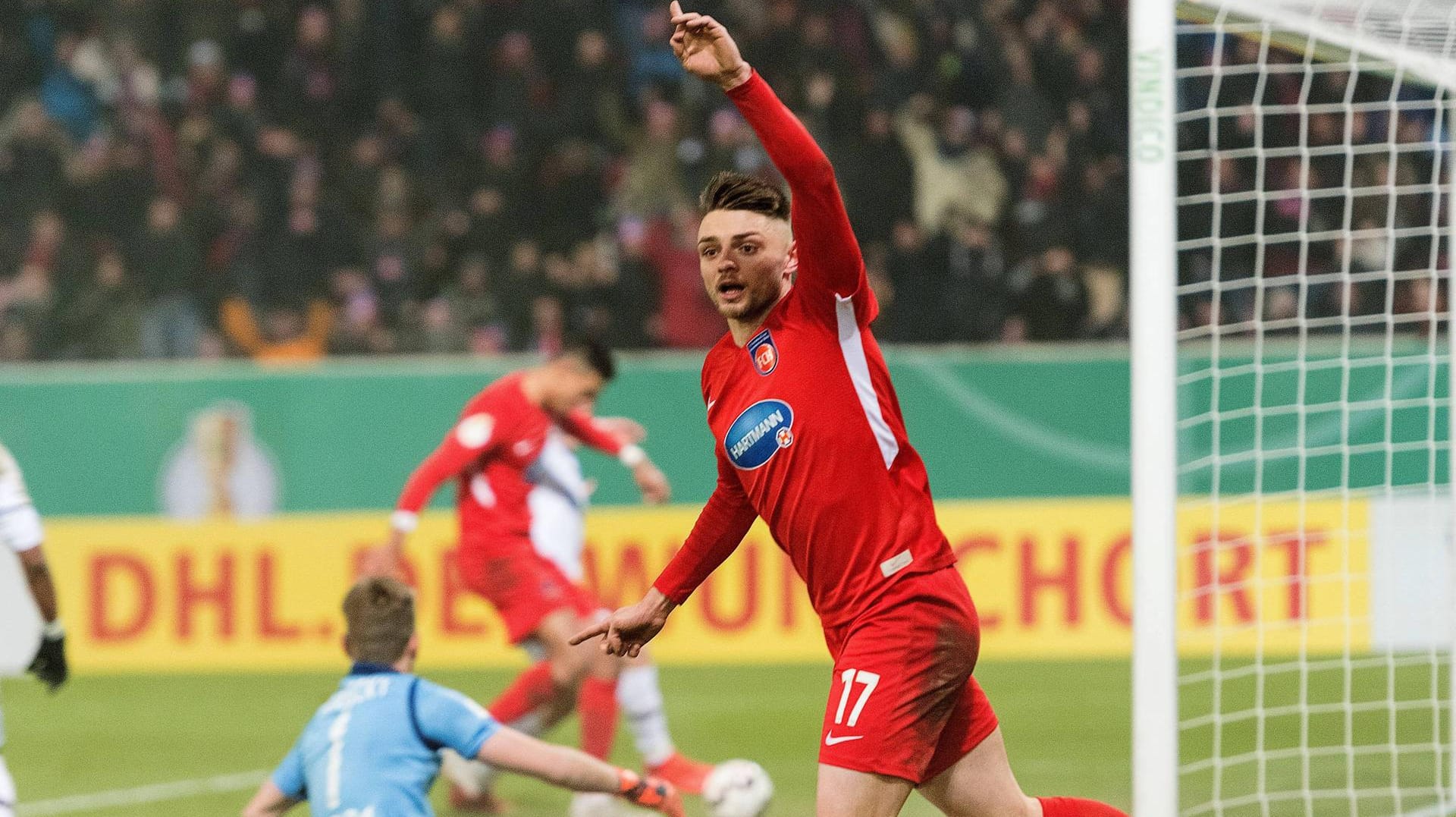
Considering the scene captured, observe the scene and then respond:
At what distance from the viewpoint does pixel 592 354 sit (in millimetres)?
7680

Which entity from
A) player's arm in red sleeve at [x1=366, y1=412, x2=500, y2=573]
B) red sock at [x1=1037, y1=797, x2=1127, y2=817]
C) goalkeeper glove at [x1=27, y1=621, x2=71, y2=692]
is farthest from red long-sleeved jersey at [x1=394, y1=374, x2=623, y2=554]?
red sock at [x1=1037, y1=797, x2=1127, y2=817]

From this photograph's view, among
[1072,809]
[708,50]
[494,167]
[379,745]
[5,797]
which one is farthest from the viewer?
[494,167]

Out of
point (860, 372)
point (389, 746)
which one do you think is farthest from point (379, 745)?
point (860, 372)

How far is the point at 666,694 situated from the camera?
10.9 metres

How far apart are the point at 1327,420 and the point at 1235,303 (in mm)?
2177

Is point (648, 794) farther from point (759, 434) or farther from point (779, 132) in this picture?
point (779, 132)

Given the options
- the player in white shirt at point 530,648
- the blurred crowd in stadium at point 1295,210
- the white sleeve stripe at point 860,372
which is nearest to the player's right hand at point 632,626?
the white sleeve stripe at point 860,372

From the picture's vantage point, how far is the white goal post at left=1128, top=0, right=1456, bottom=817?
16.8ft

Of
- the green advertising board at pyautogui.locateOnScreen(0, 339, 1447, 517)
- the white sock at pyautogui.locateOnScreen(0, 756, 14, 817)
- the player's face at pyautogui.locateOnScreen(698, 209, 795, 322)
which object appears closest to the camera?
the player's face at pyautogui.locateOnScreen(698, 209, 795, 322)

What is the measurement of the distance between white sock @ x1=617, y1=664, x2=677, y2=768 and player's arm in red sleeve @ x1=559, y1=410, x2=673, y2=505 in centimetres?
73

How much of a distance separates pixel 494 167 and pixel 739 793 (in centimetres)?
902

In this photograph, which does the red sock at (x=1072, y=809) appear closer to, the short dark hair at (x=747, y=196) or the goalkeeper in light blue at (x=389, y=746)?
the goalkeeper in light blue at (x=389, y=746)

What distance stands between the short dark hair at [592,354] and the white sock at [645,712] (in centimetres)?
125

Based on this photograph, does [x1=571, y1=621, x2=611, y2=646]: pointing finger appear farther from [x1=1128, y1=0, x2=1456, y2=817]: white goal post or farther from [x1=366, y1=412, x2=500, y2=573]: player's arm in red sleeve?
[x1=366, y1=412, x2=500, y2=573]: player's arm in red sleeve
